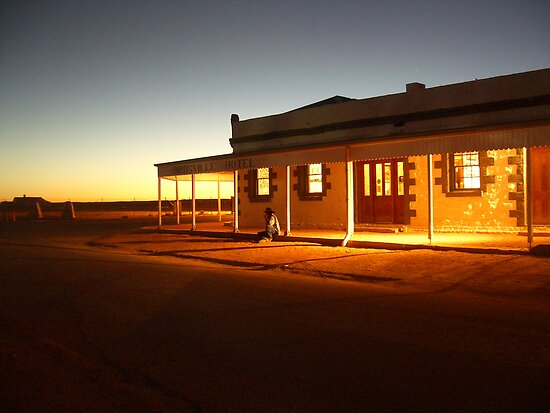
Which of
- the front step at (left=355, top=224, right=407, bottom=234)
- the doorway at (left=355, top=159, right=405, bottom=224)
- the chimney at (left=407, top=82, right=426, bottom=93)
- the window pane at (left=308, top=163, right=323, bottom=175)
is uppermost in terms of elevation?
the chimney at (left=407, top=82, right=426, bottom=93)

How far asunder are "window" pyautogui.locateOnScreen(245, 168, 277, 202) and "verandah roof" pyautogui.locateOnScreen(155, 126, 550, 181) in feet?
8.47

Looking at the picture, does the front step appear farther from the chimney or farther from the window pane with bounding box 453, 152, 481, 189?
the chimney

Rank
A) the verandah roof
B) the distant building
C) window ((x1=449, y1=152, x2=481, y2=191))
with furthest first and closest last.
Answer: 1. window ((x1=449, y1=152, x2=481, y2=191))
2. the distant building
3. the verandah roof

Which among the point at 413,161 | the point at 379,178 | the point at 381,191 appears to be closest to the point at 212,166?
the point at 379,178

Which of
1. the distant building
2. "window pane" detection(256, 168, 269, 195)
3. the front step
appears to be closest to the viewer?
the distant building

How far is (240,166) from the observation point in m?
19.2

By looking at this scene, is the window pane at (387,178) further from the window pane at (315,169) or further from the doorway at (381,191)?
the window pane at (315,169)

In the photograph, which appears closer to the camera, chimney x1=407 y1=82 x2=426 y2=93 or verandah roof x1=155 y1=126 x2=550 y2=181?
verandah roof x1=155 y1=126 x2=550 y2=181

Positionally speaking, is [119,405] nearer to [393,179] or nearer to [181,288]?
[181,288]

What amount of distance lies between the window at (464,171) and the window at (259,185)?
7.59m

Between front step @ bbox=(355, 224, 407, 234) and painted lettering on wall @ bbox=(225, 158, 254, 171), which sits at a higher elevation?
painted lettering on wall @ bbox=(225, 158, 254, 171)

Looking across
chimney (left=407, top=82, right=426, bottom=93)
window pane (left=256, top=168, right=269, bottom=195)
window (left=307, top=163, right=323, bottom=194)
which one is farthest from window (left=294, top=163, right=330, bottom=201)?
chimney (left=407, top=82, right=426, bottom=93)

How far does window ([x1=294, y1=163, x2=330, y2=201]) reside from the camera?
66.5 ft

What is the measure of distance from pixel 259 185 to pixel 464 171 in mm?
8703
